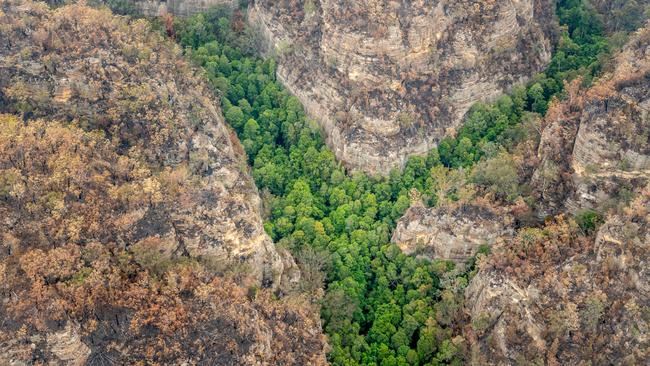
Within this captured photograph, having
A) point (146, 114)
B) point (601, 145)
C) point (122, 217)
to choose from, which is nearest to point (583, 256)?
point (601, 145)

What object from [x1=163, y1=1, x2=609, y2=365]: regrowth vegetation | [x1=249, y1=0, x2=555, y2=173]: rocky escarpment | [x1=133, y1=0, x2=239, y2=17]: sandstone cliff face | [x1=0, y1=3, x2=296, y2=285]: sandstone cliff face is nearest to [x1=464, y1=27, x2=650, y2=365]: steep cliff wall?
[x1=163, y1=1, x2=609, y2=365]: regrowth vegetation

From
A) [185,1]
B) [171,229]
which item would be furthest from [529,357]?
[185,1]

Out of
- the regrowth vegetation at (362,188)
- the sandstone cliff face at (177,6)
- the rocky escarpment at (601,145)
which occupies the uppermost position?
the rocky escarpment at (601,145)

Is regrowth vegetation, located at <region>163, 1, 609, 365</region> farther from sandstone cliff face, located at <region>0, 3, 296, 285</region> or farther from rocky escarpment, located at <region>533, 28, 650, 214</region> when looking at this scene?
sandstone cliff face, located at <region>0, 3, 296, 285</region>

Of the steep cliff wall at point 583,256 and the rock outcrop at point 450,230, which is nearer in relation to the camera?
the steep cliff wall at point 583,256

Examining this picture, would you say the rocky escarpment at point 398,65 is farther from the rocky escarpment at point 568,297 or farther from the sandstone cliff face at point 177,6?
the rocky escarpment at point 568,297

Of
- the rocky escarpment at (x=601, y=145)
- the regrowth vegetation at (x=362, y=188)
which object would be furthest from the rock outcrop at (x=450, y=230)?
the rocky escarpment at (x=601, y=145)
